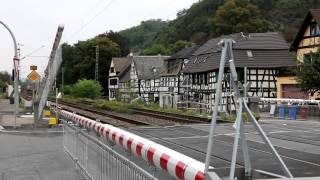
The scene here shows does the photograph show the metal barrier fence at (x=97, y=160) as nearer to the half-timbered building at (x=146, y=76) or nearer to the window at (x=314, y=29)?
the window at (x=314, y=29)

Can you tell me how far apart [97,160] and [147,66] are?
3286 inches

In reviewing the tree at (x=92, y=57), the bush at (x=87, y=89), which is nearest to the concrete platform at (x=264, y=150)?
the bush at (x=87, y=89)

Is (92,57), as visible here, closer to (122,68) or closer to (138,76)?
(122,68)

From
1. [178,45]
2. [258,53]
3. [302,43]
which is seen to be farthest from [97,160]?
[178,45]

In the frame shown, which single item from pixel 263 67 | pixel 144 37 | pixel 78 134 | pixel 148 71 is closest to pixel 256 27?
pixel 148 71

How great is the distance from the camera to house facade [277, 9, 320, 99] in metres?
47.2

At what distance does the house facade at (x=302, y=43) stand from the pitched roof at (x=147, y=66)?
115 feet

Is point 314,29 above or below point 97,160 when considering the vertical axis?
above

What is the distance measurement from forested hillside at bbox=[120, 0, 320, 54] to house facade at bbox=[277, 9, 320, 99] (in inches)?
1457

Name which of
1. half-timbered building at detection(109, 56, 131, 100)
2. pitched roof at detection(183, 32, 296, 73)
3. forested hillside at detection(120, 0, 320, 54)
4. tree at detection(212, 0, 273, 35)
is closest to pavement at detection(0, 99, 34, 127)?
pitched roof at detection(183, 32, 296, 73)

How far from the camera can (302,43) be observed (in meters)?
49.5

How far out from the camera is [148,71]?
8975 cm

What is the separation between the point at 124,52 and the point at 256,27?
42030 millimetres

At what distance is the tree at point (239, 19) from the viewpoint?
8912cm
